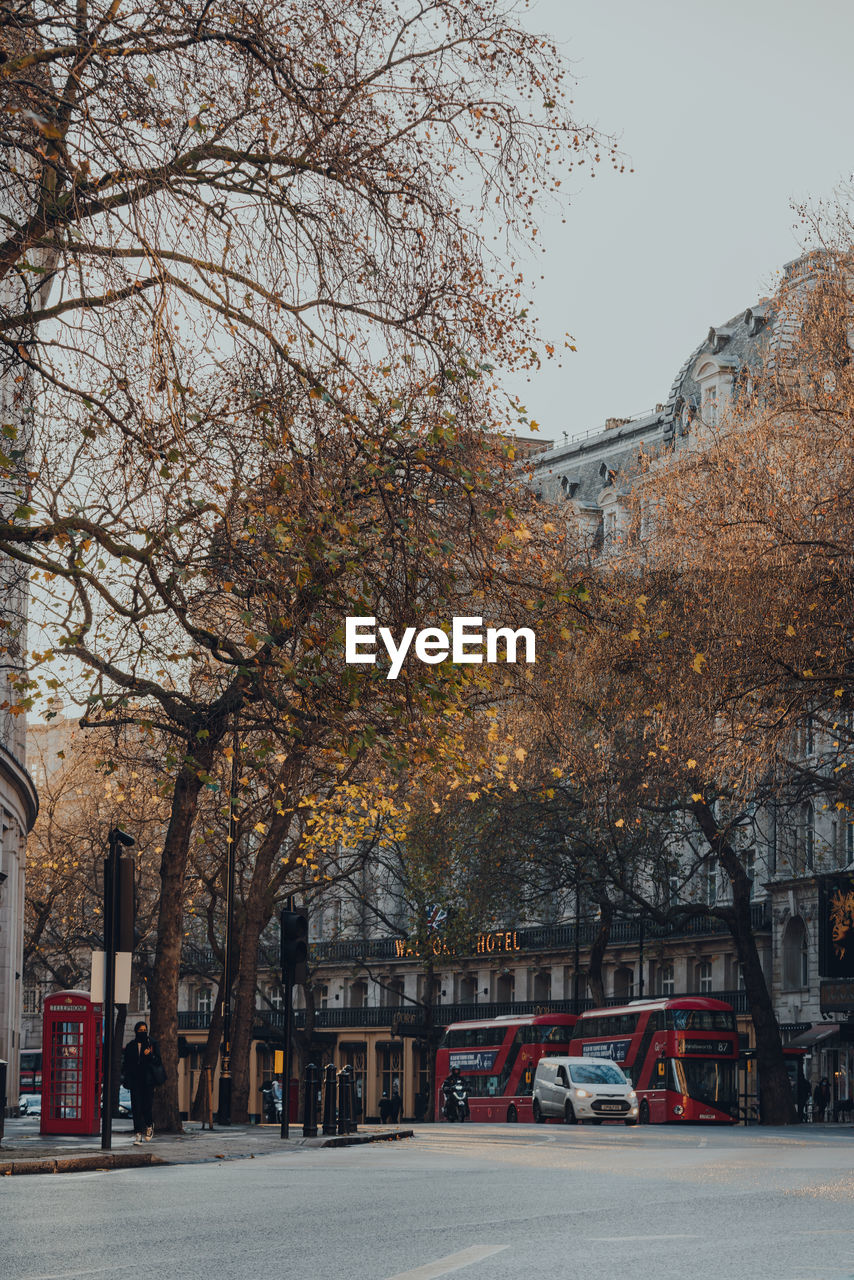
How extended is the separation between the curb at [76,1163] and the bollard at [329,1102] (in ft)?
29.8

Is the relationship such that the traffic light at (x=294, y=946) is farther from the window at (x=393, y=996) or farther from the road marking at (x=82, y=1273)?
the window at (x=393, y=996)

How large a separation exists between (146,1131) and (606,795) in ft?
57.6

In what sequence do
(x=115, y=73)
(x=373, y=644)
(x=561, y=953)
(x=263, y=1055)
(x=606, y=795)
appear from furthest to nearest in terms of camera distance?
(x=263, y=1055) → (x=561, y=953) → (x=606, y=795) → (x=373, y=644) → (x=115, y=73)

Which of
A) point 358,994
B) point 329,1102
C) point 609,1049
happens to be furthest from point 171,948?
point 358,994

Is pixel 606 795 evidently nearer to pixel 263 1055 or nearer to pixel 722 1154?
pixel 722 1154

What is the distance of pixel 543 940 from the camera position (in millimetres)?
76625

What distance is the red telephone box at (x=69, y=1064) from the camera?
26391mm

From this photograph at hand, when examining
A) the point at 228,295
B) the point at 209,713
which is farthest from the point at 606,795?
the point at 228,295

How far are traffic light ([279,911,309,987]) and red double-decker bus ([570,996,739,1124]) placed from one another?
21060mm

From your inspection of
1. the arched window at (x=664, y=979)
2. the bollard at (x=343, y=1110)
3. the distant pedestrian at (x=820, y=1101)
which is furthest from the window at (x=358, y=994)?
the bollard at (x=343, y=1110)

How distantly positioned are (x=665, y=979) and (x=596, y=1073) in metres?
29.5

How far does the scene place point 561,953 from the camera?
75.6 meters

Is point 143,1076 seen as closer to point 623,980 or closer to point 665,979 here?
point 665,979

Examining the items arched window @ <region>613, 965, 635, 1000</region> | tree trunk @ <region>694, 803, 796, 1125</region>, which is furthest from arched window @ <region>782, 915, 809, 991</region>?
tree trunk @ <region>694, 803, 796, 1125</region>
